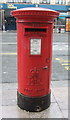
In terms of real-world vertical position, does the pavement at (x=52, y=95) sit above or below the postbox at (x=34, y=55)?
below

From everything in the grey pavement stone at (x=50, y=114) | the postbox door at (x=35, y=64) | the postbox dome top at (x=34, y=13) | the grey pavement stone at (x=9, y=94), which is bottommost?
the grey pavement stone at (x=50, y=114)

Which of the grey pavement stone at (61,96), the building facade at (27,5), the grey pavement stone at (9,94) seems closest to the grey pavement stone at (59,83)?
the grey pavement stone at (61,96)

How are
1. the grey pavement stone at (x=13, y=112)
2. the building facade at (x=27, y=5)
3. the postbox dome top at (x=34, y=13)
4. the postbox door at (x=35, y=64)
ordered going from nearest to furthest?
the postbox dome top at (x=34, y=13) < the postbox door at (x=35, y=64) < the grey pavement stone at (x=13, y=112) < the building facade at (x=27, y=5)

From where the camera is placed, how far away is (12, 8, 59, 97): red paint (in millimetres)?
3580

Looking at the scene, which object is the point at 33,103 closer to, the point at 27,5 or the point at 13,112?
the point at 13,112

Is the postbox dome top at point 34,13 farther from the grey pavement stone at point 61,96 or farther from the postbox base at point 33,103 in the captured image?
the grey pavement stone at point 61,96

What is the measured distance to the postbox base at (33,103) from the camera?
393 cm

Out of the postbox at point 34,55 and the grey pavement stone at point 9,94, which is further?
the grey pavement stone at point 9,94

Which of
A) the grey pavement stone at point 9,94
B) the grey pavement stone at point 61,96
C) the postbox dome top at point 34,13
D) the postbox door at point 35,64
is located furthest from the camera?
the grey pavement stone at point 9,94

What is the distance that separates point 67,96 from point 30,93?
1157 mm

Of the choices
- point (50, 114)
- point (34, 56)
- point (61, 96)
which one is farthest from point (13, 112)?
point (61, 96)

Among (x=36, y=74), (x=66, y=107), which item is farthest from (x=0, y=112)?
(x=66, y=107)

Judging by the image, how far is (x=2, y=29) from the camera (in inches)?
1289

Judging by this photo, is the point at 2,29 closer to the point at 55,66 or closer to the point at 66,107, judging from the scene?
the point at 55,66
